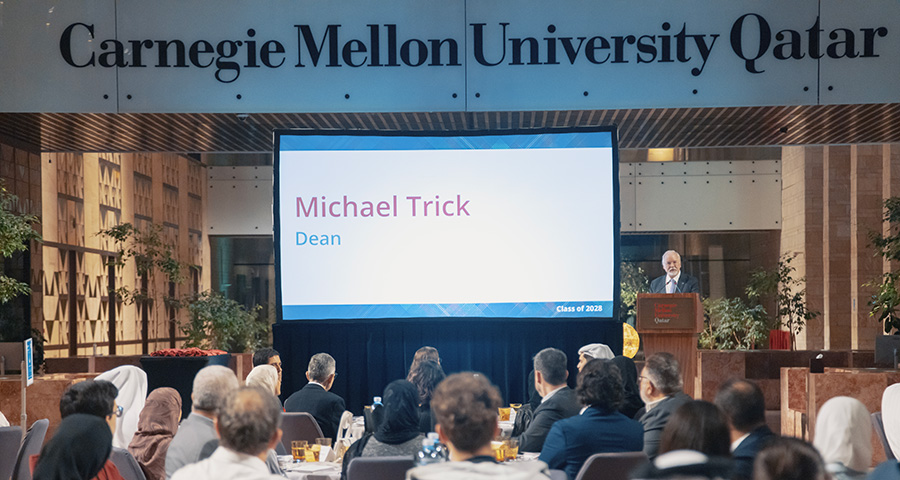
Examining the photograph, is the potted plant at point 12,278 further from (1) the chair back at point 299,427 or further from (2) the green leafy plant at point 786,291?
(2) the green leafy plant at point 786,291

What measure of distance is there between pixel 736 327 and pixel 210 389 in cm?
1161

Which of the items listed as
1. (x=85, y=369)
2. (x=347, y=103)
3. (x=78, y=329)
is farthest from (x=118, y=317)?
(x=347, y=103)

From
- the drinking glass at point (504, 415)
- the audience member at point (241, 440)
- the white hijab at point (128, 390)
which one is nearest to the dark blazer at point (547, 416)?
the drinking glass at point (504, 415)

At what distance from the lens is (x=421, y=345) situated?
25.5ft

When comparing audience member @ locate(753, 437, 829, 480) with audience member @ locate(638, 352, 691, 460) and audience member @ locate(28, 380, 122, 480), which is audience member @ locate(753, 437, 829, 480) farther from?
audience member @ locate(28, 380, 122, 480)

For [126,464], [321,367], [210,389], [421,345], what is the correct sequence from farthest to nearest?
[421,345] → [321,367] → [126,464] → [210,389]

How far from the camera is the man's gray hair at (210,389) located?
11.7ft

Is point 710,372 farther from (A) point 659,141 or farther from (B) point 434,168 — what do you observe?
(B) point 434,168

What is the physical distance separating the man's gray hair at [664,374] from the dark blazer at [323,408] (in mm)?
2181

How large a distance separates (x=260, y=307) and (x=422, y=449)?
1278 cm

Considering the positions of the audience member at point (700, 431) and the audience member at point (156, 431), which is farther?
the audience member at point (156, 431)

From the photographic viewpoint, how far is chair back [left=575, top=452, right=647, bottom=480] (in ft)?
11.5

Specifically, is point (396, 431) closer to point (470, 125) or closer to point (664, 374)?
point (664, 374)

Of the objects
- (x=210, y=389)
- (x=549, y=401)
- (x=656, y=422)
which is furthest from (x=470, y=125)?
(x=210, y=389)
